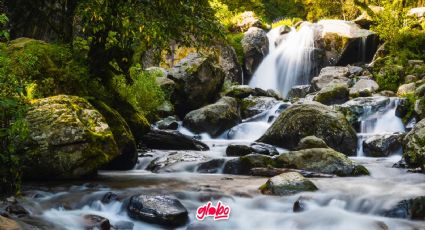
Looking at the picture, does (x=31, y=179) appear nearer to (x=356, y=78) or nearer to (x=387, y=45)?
(x=356, y=78)

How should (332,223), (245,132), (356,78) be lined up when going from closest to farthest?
(332,223) → (245,132) → (356,78)

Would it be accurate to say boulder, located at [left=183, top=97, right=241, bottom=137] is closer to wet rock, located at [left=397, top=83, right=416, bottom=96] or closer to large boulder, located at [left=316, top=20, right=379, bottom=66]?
wet rock, located at [left=397, top=83, right=416, bottom=96]

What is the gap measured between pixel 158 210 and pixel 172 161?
15.0ft

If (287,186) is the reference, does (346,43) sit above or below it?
above

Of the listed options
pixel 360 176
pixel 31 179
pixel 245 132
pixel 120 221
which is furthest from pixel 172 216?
pixel 245 132

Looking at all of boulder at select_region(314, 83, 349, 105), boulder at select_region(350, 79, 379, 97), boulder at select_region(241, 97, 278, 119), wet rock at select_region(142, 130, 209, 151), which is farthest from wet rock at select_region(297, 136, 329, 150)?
boulder at select_region(350, 79, 379, 97)

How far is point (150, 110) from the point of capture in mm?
16969

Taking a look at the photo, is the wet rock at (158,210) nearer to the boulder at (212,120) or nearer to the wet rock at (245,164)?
the wet rock at (245,164)

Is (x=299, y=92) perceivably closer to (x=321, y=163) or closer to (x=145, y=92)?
(x=145, y=92)

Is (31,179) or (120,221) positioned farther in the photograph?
(31,179)

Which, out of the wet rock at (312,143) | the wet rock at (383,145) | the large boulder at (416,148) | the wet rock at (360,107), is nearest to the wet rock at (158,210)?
the wet rock at (312,143)

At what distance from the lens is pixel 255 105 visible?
19.8 meters

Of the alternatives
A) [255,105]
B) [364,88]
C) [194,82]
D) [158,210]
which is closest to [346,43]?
[364,88]

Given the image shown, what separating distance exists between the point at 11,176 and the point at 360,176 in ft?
22.4
